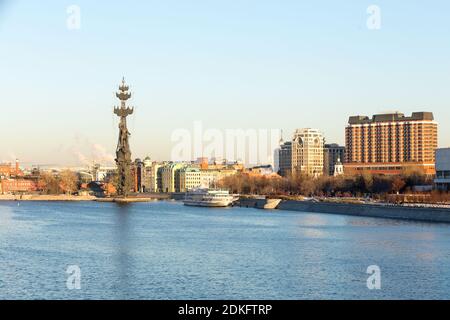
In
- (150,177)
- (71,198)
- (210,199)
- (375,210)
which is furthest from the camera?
(150,177)

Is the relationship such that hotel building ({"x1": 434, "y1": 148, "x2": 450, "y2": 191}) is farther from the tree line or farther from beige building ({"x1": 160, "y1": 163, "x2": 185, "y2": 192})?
beige building ({"x1": 160, "y1": 163, "x2": 185, "y2": 192})

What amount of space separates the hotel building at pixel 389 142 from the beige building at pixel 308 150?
8.84 m

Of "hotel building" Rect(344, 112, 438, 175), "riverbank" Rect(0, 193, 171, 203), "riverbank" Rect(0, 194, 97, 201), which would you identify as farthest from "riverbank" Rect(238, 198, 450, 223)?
"hotel building" Rect(344, 112, 438, 175)

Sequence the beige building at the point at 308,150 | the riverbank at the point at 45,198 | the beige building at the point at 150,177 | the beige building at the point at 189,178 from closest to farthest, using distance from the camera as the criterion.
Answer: the riverbank at the point at 45,198 → the beige building at the point at 189,178 → the beige building at the point at 308,150 → the beige building at the point at 150,177

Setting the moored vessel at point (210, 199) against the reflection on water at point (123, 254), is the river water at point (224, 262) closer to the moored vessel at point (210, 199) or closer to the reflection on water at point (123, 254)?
the reflection on water at point (123, 254)

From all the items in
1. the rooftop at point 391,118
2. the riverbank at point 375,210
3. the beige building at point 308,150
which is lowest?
the riverbank at point 375,210

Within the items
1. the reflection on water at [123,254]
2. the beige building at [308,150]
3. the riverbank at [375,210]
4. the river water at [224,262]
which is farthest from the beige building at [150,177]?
the river water at [224,262]

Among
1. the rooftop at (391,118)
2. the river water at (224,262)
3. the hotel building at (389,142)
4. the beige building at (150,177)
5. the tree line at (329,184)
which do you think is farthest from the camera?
the beige building at (150,177)

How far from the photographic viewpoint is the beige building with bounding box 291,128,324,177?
4065 inches

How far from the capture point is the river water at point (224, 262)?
15.8m

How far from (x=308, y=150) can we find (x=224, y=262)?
83984 mm

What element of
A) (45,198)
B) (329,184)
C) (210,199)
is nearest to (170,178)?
(45,198)

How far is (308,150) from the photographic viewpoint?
103375 mm

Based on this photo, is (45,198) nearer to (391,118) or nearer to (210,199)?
(210,199)
